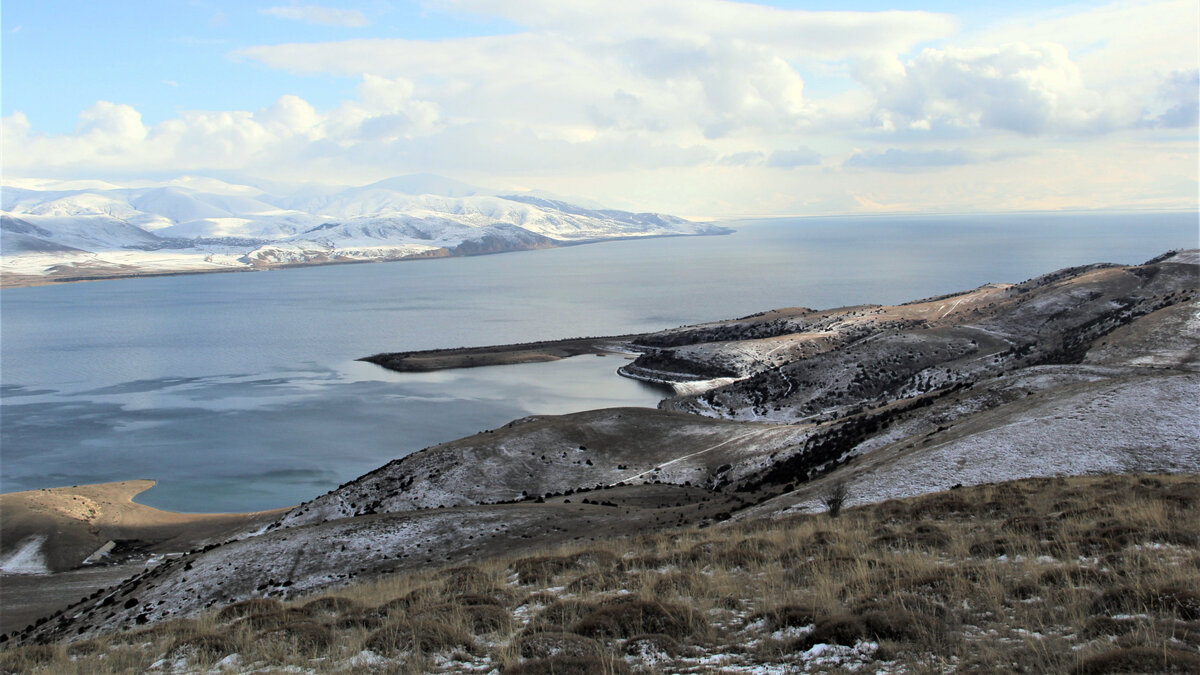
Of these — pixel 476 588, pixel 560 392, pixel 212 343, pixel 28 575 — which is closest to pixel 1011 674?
pixel 476 588

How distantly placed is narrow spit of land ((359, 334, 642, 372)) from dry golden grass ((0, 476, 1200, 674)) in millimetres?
86006

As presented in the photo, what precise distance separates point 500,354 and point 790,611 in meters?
97.8

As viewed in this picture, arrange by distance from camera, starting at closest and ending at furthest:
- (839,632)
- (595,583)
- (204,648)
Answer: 1. (839,632)
2. (204,648)
3. (595,583)

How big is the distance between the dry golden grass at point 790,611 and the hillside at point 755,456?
7.46 m

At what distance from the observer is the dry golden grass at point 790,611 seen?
824cm

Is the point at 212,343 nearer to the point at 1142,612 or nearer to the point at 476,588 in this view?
the point at 476,588

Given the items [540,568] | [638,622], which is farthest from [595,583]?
[638,622]

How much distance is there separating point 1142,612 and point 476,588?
9930 mm

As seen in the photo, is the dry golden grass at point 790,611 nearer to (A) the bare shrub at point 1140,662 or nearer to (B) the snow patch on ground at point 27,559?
(A) the bare shrub at point 1140,662

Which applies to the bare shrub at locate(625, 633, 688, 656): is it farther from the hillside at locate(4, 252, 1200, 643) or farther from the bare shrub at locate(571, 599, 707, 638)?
the hillside at locate(4, 252, 1200, 643)

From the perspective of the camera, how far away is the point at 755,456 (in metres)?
39.4

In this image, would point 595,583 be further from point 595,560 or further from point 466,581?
point 466,581

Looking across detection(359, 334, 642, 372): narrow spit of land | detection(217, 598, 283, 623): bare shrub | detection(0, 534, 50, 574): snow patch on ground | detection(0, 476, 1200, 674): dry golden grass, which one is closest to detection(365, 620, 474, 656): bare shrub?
detection(0, 476, 1200, 674): dry golden grass

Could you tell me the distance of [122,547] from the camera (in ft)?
Answer: 142
